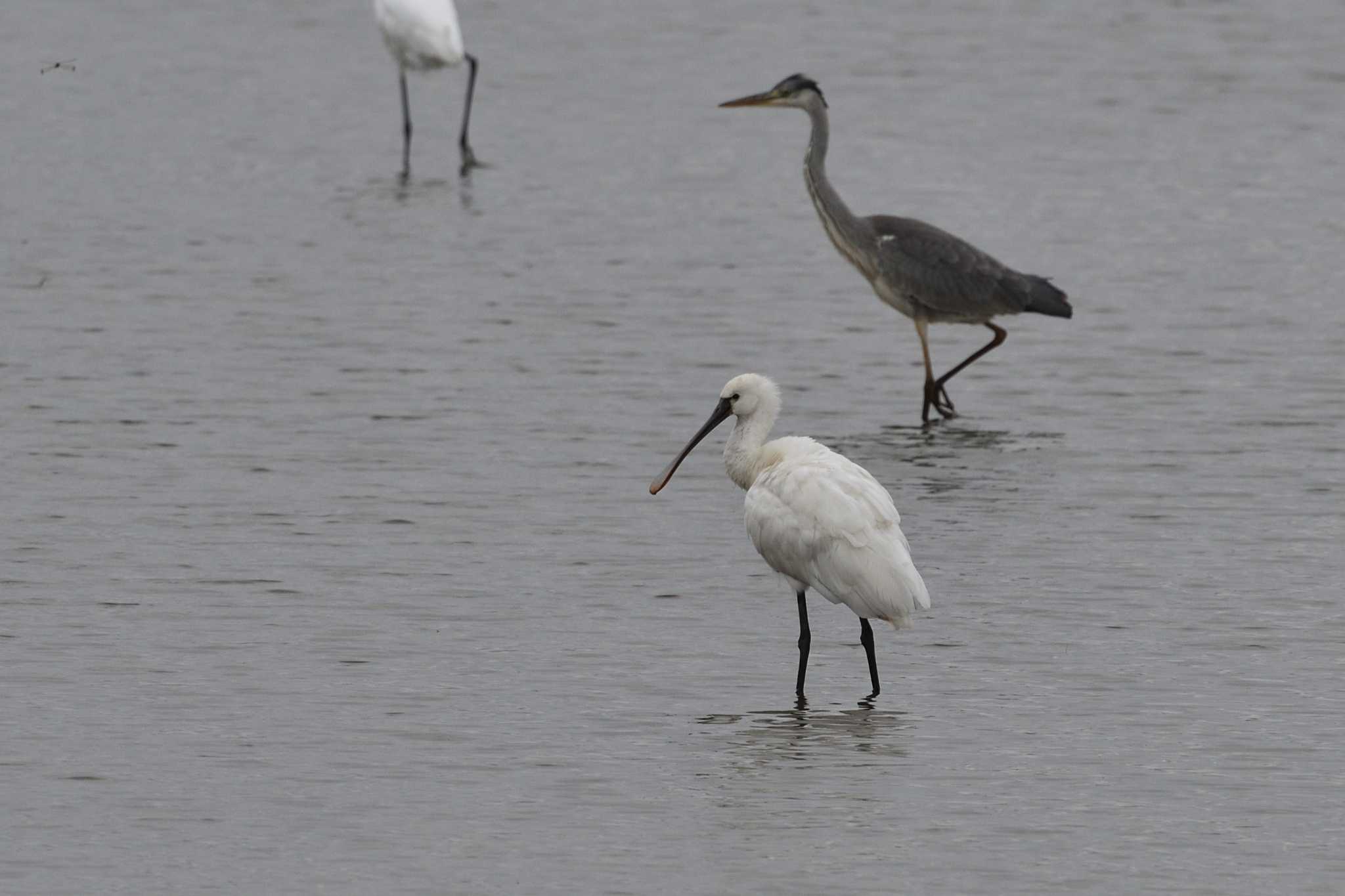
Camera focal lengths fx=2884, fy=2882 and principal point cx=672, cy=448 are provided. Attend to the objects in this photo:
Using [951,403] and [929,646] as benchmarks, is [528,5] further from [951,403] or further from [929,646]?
[929,646]

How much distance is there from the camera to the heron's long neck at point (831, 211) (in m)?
17.1

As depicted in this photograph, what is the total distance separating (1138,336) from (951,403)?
259 cm

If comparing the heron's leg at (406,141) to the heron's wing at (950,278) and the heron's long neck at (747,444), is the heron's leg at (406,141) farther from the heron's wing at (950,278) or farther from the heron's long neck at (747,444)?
the heron's long neck at (747,444)

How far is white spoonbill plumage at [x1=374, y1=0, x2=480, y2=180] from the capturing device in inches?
1028

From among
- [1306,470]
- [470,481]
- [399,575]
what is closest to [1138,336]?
[1306,470]

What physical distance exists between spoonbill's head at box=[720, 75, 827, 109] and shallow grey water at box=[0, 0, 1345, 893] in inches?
60.0

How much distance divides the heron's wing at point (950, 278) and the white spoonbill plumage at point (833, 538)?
5.98 m

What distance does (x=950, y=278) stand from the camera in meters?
16.8

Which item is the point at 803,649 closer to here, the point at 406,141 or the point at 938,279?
the point at 938,279

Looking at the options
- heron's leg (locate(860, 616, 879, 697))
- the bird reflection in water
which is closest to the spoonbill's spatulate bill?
heron's leg (locate(860, 616, 879, 697))

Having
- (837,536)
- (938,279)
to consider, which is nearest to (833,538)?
(837,536)

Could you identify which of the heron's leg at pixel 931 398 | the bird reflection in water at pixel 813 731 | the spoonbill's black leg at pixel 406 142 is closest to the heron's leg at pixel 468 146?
the spoonbill's black leg at pixel 406 142

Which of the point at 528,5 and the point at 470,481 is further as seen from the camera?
the point at 528,5

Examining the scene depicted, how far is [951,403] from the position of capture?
16.7 m
